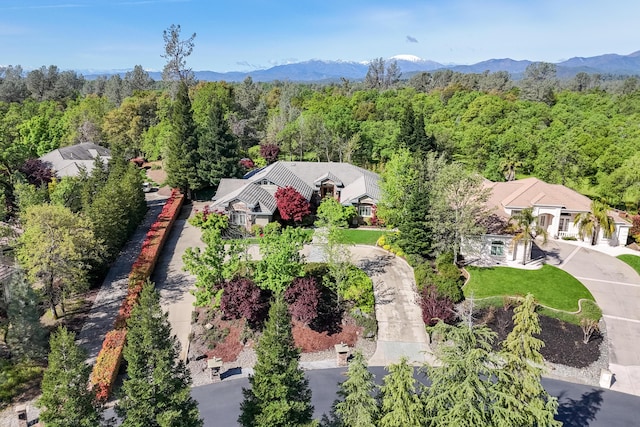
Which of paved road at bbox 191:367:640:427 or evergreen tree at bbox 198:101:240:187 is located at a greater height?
evergreen tree at bbox 198:101:240:187

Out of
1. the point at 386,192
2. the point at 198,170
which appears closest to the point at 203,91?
the point at 198,170

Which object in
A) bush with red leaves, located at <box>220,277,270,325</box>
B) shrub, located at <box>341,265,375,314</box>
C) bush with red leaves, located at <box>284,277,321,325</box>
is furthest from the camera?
shrub, located at <box>341,265,375,314</box>

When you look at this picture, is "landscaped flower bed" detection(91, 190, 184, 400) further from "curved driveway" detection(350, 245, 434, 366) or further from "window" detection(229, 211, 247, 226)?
"curved driveway" detection(350, 245, 434, 366)

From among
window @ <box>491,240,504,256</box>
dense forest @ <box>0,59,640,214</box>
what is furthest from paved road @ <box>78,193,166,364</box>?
window @ <box>491,240,504,256</box>

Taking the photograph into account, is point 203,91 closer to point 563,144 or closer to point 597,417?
point 563,144

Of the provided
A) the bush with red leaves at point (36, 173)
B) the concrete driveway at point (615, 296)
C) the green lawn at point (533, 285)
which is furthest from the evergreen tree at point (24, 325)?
the concrete driveway at point (615, 296)

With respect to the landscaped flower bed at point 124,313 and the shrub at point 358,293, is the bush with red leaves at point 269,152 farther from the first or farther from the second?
the shrub at point 358,293

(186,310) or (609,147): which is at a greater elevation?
(609,147)
